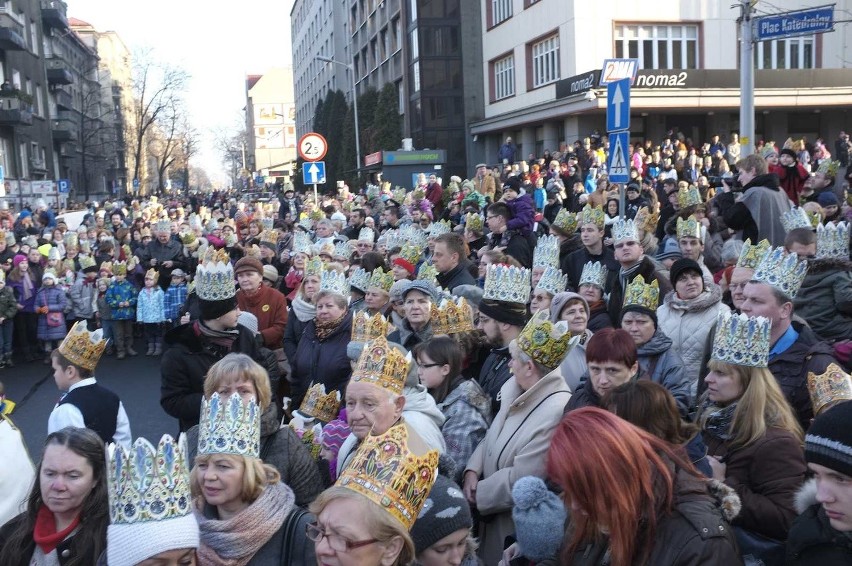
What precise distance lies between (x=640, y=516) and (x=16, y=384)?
12.7 metres

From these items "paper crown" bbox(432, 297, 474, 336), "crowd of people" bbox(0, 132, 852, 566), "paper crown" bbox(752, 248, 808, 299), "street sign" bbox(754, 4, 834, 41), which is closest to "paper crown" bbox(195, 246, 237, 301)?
"crowd of people" bbox(0, 132, 852, 566)

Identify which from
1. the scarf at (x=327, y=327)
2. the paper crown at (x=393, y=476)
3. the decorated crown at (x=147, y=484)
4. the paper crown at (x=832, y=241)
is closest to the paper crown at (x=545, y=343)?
the paper crown at (x=393, y=476)

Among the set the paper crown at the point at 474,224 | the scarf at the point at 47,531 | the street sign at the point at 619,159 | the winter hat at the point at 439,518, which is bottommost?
the scarf at the point at 47,531

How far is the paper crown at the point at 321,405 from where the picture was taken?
5297 mm

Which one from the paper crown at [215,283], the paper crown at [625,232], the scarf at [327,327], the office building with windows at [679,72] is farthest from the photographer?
the office building with windows at [679,72]

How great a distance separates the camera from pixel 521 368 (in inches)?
176

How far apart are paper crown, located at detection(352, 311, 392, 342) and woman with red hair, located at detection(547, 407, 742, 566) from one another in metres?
3.15

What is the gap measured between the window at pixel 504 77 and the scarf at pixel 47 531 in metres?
37.4

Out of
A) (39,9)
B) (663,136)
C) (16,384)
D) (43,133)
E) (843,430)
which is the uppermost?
(39,9)

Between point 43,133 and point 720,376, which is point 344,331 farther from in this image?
point 43,133

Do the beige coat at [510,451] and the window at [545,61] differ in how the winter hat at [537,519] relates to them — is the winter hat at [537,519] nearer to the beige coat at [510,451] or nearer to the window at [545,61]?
the beige coat at [510,451]

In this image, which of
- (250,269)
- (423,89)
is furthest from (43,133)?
(250,269)

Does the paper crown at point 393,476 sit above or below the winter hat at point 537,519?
above

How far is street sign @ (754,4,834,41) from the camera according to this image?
12656 millimetres
